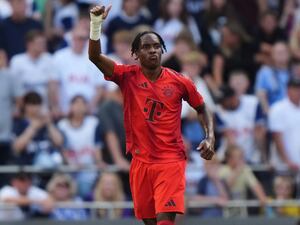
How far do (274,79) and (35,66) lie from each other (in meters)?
3.59

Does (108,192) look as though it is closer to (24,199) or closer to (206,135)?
(24,199)

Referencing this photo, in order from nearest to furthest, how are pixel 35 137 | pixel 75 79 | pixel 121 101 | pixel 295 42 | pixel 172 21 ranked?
pixel 35 137
pixel 121 101
pixel 75 79
pixel 172 21
pixel 295 42

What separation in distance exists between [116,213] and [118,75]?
4.98m

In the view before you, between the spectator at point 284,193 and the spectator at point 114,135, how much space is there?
2.11 meters

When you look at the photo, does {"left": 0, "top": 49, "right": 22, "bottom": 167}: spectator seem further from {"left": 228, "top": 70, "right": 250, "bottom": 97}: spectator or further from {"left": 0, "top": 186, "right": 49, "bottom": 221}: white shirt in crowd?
{"left": 228, "top": 70, "right": 250, "bottom": 97}: spectator

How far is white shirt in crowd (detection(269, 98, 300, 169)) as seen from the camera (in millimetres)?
17938

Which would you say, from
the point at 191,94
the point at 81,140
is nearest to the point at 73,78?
the point at 81,140

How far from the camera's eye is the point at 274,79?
18.7 meters

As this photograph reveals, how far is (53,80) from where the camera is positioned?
57.2 ft

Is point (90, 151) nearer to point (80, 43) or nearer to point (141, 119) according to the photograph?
point (80, 43)

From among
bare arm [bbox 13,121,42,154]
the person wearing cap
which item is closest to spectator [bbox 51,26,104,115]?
→ bare arm [bbox 13,121,42,154]

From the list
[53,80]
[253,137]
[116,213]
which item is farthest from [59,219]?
[253,137]

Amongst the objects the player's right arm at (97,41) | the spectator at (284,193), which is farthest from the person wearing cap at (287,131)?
the player's right arm at (97,41)

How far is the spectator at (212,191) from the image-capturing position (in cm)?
1717
